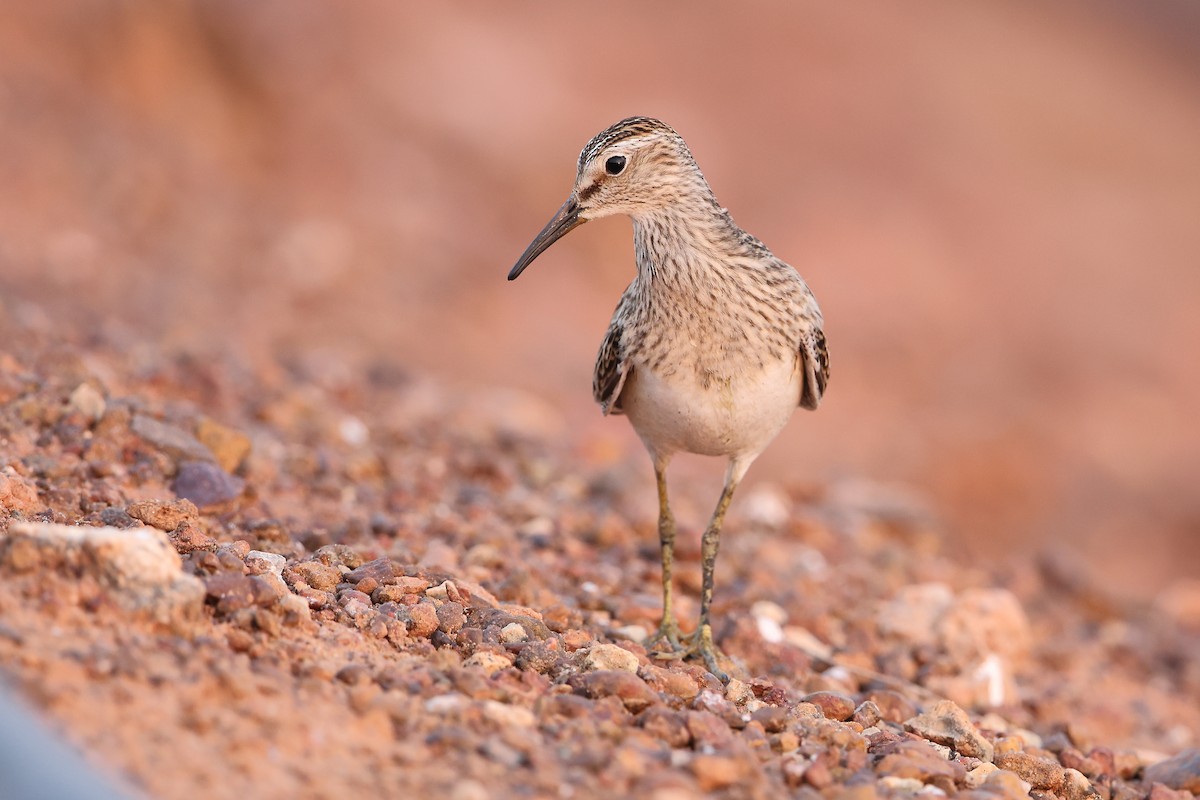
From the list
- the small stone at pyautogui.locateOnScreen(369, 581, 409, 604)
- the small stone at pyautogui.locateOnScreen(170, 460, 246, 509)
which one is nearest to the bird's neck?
the small stone at pyautogui.locateOnScreen(369, 581, 409, 604)

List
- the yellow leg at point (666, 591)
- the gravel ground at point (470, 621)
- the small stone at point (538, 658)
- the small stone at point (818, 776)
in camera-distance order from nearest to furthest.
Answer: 1. the gravel ground at point (470, 621)
2. the small stone at point (818, 776)
3. the small stone at point (538, 658)
4. the yellow leg at point (666, 591)

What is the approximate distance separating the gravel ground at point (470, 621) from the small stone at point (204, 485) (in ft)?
0.06

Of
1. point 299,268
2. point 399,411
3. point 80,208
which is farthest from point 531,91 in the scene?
point 399,411

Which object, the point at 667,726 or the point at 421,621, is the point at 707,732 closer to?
the point at 667,726

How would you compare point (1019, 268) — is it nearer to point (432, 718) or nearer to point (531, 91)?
point (531, 91)

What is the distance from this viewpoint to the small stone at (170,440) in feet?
20.1

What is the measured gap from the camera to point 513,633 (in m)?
4.88

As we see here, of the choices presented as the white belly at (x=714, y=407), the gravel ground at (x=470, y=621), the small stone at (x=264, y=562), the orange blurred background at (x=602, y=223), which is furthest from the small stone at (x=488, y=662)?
the orange blurred background at (x=602, y=223)

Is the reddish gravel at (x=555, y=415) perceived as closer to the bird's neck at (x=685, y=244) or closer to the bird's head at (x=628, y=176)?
the bird's neck at (x=685, y=244)

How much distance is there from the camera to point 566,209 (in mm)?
5965

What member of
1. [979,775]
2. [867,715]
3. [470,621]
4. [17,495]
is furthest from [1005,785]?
[17,495]

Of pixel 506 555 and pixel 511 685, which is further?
pixel 506 555

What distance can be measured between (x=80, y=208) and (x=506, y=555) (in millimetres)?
9234

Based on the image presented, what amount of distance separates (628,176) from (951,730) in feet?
8.83
